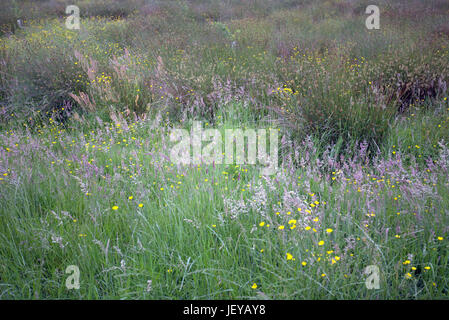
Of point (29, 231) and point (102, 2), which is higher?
point (102, 2)

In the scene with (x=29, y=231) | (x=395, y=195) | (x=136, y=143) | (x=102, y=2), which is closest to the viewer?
(x=29, y=231)

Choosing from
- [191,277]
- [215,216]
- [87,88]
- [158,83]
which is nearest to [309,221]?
[215,216]

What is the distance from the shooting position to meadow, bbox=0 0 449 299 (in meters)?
1.50

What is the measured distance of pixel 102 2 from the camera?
1362cm

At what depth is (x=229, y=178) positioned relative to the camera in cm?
243

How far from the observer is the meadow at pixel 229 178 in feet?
4.91

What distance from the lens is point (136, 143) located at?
3.04 meters

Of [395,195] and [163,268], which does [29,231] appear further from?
[395,195]

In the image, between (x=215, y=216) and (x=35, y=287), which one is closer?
(x=35, y=287)

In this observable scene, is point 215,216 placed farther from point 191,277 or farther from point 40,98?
point 40,98

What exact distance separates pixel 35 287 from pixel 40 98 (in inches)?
152
